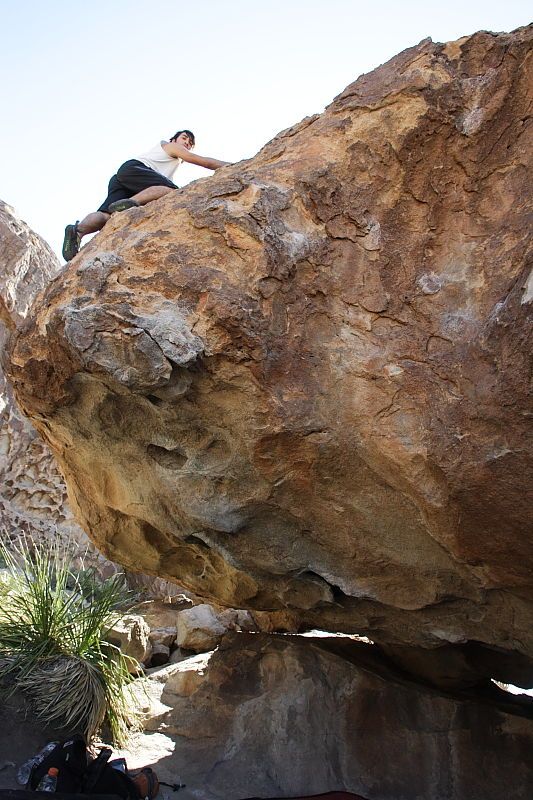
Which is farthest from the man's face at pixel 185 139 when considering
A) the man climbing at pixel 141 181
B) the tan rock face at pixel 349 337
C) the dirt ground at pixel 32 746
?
the dirt ground at pixel 32 746

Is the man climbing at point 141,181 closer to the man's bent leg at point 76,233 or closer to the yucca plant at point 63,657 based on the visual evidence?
the man's bent leg at point 76,233

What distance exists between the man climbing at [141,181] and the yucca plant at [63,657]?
7.50 ft

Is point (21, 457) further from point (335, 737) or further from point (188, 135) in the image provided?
point (335, 737)

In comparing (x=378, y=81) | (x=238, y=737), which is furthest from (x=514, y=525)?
(x=238, y=737)

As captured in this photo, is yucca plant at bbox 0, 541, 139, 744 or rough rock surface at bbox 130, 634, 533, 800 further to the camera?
yucca plant at bbox 0, 541, 139, 744

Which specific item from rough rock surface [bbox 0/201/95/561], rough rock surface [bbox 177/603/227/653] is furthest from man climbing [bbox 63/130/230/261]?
rough rock surface [bbox 0/201/95/561]

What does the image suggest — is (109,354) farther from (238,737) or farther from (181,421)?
(238,737)

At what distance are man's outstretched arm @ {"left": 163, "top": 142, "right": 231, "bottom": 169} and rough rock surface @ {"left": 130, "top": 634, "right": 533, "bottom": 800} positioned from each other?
293 centimetres

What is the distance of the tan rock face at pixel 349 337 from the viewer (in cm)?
292

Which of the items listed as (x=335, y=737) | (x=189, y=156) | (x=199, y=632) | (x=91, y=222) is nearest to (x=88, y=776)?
(x=335, y=737)

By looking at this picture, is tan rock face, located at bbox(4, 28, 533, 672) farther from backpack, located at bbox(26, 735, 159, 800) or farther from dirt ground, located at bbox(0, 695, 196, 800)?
dirt ground, located at bbox(0, 695, 196, 800)

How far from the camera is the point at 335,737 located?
4098 mm

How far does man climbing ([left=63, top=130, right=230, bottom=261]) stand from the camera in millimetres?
4406

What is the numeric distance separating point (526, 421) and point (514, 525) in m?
0.45
